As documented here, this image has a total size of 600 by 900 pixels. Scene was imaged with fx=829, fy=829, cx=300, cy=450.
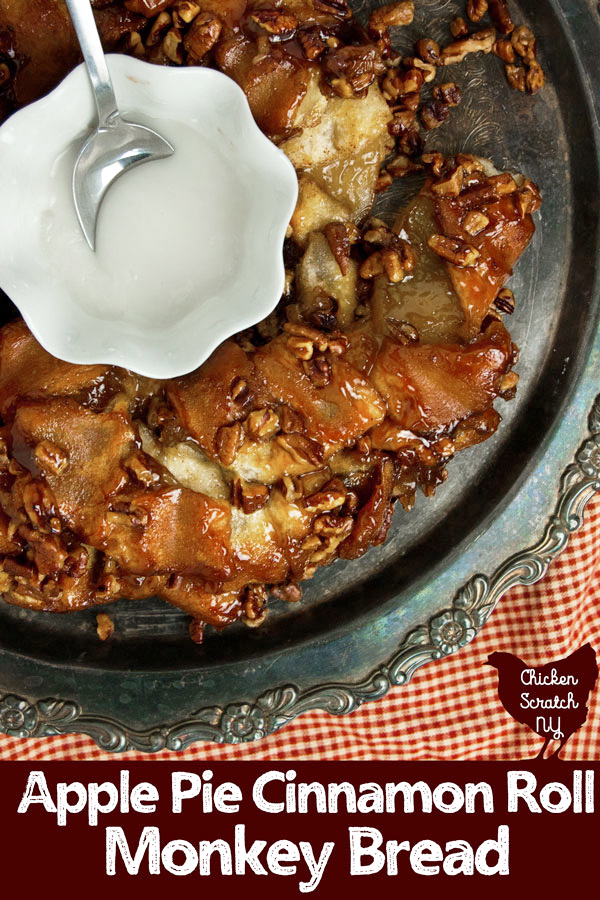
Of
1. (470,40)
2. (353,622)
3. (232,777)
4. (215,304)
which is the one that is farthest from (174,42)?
(232,777)

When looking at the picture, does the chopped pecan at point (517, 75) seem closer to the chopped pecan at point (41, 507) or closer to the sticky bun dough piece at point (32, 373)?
the sticky bun dough piece at point (32, 373)

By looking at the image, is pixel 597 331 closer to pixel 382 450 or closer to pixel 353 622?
pixel 382 450

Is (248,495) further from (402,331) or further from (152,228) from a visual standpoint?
(152,228)

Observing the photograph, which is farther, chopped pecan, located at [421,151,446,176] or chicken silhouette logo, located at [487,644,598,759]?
chicken silhouette logo, located at [487,644,598,759]

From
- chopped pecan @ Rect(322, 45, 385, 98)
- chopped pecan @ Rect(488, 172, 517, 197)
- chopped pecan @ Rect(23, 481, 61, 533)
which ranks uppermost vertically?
chopped pecan @ Rect(322, 45, 385, 98)

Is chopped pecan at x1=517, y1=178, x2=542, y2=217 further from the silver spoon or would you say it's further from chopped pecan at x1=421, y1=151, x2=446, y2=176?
the silver spoon

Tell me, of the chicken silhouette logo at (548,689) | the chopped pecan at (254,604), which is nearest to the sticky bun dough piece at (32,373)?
the chopped pecan at (254,604)

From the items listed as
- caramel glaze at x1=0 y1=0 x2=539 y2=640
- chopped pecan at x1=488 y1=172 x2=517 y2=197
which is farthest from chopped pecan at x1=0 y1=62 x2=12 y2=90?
chopped pecan at x1=488 y1=172 x2=517 y2=197
